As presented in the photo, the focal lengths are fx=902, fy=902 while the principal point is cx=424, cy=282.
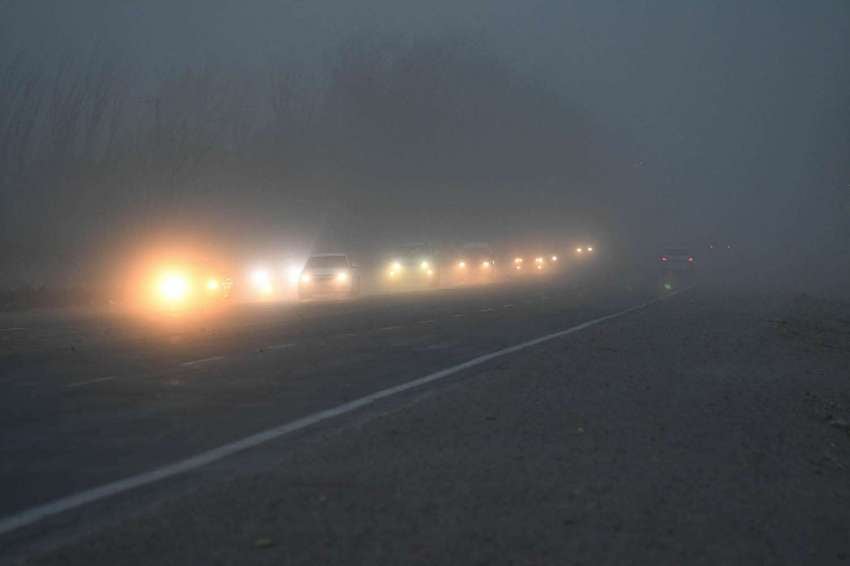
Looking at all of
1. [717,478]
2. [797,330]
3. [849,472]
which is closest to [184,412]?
[717,478]

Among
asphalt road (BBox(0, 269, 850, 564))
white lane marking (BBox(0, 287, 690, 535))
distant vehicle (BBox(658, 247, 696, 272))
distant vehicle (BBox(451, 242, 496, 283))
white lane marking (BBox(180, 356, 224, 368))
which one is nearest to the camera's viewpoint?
asphalt road (BBox(0, 269, 850, 564))

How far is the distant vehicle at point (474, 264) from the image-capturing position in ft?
198

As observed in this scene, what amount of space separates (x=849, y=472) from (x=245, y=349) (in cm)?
1194

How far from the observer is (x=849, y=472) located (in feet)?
25.8

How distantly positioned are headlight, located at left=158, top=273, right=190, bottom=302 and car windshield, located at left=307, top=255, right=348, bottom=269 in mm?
5316

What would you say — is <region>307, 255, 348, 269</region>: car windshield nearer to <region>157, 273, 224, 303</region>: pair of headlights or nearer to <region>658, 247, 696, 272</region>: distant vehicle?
<region>157, 273, 224, 303</region>: pair of headlights

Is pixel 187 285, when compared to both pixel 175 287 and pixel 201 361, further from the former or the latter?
pixel 201 361

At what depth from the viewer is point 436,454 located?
7.86 meters

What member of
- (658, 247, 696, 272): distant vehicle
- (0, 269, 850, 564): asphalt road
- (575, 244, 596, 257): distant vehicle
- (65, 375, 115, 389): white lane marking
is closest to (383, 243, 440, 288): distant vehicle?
(658, 247, 696, 272): distant vehicle

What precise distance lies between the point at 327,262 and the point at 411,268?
43.1 feet

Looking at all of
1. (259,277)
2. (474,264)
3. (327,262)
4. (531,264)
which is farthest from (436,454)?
(531,264)

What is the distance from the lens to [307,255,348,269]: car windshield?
126ft

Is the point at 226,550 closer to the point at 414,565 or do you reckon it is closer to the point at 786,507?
the point at 414,565

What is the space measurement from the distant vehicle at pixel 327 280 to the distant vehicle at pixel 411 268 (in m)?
12.7
